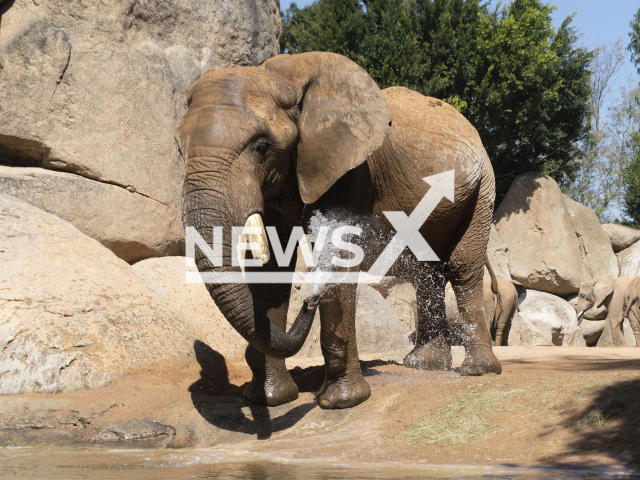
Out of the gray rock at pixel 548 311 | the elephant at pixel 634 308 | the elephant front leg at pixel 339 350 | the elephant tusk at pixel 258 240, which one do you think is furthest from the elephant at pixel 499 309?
the elephant tusk at pixel 258 240

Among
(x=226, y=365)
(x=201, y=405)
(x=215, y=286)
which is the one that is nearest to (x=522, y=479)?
(x=215, y=286)

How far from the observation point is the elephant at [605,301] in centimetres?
1557

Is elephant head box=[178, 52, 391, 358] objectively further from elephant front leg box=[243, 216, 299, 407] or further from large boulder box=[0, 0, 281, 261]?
large boulder box=[0, 0, 281, 261]

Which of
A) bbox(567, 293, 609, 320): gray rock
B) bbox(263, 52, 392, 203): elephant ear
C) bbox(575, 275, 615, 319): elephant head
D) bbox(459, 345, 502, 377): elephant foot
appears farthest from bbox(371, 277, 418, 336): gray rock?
bbox(263, 52, 392, 203): elephant ear

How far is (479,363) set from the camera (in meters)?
6.29

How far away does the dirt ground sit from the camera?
413 cm

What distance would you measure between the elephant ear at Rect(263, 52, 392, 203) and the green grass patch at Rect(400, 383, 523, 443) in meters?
1.72

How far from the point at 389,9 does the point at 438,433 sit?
15.1m

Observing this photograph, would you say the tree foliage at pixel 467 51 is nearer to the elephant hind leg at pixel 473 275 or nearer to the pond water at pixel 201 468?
the elephant hind leg at pixel 473 275

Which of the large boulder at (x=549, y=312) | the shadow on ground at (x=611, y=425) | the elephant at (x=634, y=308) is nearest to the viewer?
the shadow on ground at (x=611, y=425)

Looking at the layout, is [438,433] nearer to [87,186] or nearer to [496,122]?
[87,186]

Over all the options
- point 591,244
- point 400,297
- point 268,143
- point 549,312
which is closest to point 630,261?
point 591,244

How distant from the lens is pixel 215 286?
167 inches

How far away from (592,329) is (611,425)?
13437mm
